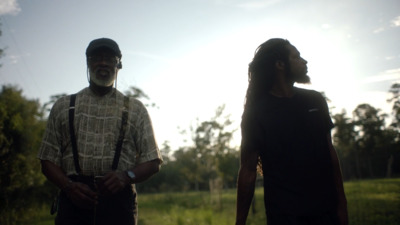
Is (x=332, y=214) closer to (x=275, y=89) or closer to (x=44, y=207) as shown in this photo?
(x=275, y=89)

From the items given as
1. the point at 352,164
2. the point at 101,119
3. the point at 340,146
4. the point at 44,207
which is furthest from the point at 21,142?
the point at 352,164

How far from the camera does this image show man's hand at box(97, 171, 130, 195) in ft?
6.92

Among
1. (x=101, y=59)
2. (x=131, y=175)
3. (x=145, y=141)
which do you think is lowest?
(x=131, y=175)

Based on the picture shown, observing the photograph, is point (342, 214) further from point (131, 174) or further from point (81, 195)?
point (81, 195)

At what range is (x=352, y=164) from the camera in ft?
249

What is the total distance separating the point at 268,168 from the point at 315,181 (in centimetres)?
32

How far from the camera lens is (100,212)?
2.24m

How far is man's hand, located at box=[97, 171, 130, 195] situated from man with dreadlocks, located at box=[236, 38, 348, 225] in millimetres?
837

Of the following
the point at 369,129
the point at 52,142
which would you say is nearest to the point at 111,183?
the point at 52,142

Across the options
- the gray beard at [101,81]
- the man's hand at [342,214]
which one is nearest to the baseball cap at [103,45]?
the gray beard at [101,81]

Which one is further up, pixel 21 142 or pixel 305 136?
pixel 21 142

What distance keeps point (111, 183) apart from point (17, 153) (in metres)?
19.1

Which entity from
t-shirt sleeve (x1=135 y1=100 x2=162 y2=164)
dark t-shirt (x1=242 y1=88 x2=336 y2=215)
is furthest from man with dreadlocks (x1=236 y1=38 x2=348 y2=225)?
t-shirt sleeve (x1=135 y1=100 x2=162 y2=164)

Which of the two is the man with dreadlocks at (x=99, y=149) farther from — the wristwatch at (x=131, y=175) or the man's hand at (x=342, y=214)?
the man's hand at (x=342, y=214)
